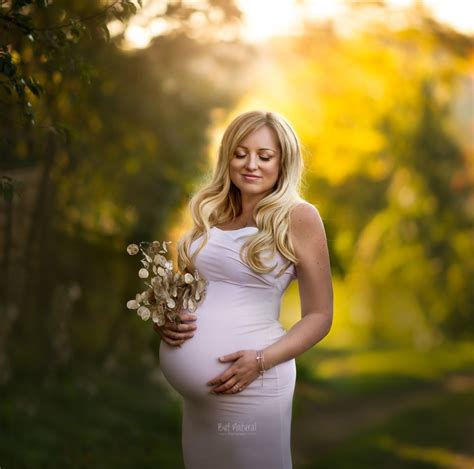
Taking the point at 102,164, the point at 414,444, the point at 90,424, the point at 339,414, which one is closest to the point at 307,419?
the point at 339,414

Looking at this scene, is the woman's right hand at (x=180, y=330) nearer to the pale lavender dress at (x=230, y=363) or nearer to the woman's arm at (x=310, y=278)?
the pale lavender dress at (x=230, y=363)

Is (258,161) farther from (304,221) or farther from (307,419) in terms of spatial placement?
(307,419)

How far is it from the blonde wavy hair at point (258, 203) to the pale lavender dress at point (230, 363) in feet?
0.16

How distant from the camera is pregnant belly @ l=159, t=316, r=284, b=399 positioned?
2781 mm

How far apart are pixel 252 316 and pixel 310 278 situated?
232 millimetres

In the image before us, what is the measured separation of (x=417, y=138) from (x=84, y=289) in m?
7.32

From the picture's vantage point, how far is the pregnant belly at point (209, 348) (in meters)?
2.78

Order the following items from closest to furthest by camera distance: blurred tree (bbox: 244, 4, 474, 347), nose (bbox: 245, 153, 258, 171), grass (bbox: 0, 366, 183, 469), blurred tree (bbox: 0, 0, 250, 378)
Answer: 1. nose (bbox: 245, 153, 258, 171)
2. grass (bbox: 0, 366, 183, 469)
3. blurred tree (bbox: 0, 0, 250, 378)
4. blurred tree (bbox: 244, 4, 474, 347)

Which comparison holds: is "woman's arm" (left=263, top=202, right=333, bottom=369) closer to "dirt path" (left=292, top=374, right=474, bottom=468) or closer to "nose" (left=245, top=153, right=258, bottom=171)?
"nose" (left=245, top=153, right=258, bottom=171)

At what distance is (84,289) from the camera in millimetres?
7031

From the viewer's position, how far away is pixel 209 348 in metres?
2.79

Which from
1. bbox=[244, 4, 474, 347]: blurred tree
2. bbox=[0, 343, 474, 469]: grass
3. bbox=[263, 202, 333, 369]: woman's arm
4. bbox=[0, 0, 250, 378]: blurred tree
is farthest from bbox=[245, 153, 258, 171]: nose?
bbox=[244, 4, 474, 347]: blurred tree

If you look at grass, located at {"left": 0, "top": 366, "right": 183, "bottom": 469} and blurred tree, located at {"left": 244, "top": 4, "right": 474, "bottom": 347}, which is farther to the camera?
blurred tree, located at {"left": 244, "top": 4, "right": 474, "bottom": 347}

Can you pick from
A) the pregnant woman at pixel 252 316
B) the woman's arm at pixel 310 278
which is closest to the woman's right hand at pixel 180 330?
the pregnant woman at pixel 252 316
